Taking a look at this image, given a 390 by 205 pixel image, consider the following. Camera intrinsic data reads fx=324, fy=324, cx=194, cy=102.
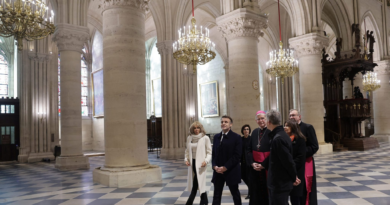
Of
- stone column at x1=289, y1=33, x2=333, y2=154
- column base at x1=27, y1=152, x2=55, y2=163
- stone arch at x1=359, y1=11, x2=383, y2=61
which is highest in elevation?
stone arch at x1=359, y1=11, x2=383, y2=61

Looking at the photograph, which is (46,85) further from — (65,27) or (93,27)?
(93,27)

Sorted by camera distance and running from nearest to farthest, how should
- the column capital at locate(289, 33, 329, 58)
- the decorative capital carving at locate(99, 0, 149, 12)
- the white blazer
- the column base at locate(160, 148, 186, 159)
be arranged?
the white blazer, the decorative capital carving at locate(99, 0, 149, 12), the column capital at locate(289, 33, 329, 58), the column base at locate(160, 148, 186, 159)

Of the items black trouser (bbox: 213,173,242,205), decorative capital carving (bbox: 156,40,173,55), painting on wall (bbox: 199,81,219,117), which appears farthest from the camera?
painting on wall (bbox: 199,81,219,117)

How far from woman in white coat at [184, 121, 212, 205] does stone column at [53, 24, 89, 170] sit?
771cm

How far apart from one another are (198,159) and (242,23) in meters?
6.22

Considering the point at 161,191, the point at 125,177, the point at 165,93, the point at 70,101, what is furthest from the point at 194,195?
the point at 165,93

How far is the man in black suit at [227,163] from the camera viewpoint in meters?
4.48

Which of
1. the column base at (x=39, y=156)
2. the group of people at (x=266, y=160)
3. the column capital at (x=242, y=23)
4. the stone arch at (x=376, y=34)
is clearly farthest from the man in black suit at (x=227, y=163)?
the stone arch at (x=376, y=34)

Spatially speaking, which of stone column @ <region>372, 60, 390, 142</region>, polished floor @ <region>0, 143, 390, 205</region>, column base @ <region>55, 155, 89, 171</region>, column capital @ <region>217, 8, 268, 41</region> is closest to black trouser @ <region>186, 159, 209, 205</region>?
polished floor @ <region>0, 143, 390, 205</region>

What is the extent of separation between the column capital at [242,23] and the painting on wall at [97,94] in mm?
15001

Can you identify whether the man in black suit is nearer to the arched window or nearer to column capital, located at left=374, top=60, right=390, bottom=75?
column capital, located at left=374, top=60, right=390, bottom=75

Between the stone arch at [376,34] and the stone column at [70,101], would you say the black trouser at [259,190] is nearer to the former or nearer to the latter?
the stone column at [70,101]

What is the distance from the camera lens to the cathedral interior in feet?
24.0

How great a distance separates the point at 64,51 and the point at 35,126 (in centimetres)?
690
